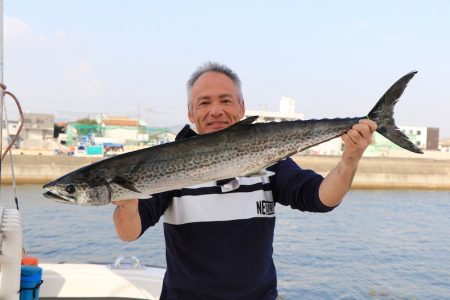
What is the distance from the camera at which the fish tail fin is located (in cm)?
262

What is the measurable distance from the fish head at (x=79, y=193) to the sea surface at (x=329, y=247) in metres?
5.31

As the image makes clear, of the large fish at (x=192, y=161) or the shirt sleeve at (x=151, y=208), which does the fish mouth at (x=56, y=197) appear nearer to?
the large fish at (x=192, y=161)

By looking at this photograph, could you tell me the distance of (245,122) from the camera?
8.14 ft

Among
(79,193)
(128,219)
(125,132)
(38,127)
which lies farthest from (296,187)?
(38,127)

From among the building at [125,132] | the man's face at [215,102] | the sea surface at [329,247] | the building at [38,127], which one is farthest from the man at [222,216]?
the building at [38,127]

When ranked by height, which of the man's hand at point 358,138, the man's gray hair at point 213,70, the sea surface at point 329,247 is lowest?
the sea surface at point 329,247

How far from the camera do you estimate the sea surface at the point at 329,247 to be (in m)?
12.0

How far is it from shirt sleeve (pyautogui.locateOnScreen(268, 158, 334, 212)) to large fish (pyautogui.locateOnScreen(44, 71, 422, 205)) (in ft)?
0.98

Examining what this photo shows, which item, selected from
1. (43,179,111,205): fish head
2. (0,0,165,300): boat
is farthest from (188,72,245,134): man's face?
(0,0,165,300): boat

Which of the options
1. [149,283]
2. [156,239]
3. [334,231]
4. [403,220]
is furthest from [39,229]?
[403,220]

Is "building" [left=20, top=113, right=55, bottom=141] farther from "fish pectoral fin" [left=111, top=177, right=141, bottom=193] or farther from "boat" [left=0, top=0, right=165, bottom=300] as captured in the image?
"fish pectoral fin" [left=111, top=177, right=141, bottom=193]

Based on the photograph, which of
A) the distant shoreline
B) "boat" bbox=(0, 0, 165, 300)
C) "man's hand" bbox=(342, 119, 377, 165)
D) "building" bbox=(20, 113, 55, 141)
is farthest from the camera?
"building" bbox=(20, 113, 55, 141)

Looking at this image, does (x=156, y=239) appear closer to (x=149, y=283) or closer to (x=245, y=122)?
(x=149, y=283)

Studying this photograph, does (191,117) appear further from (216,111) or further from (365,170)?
(365,170)
